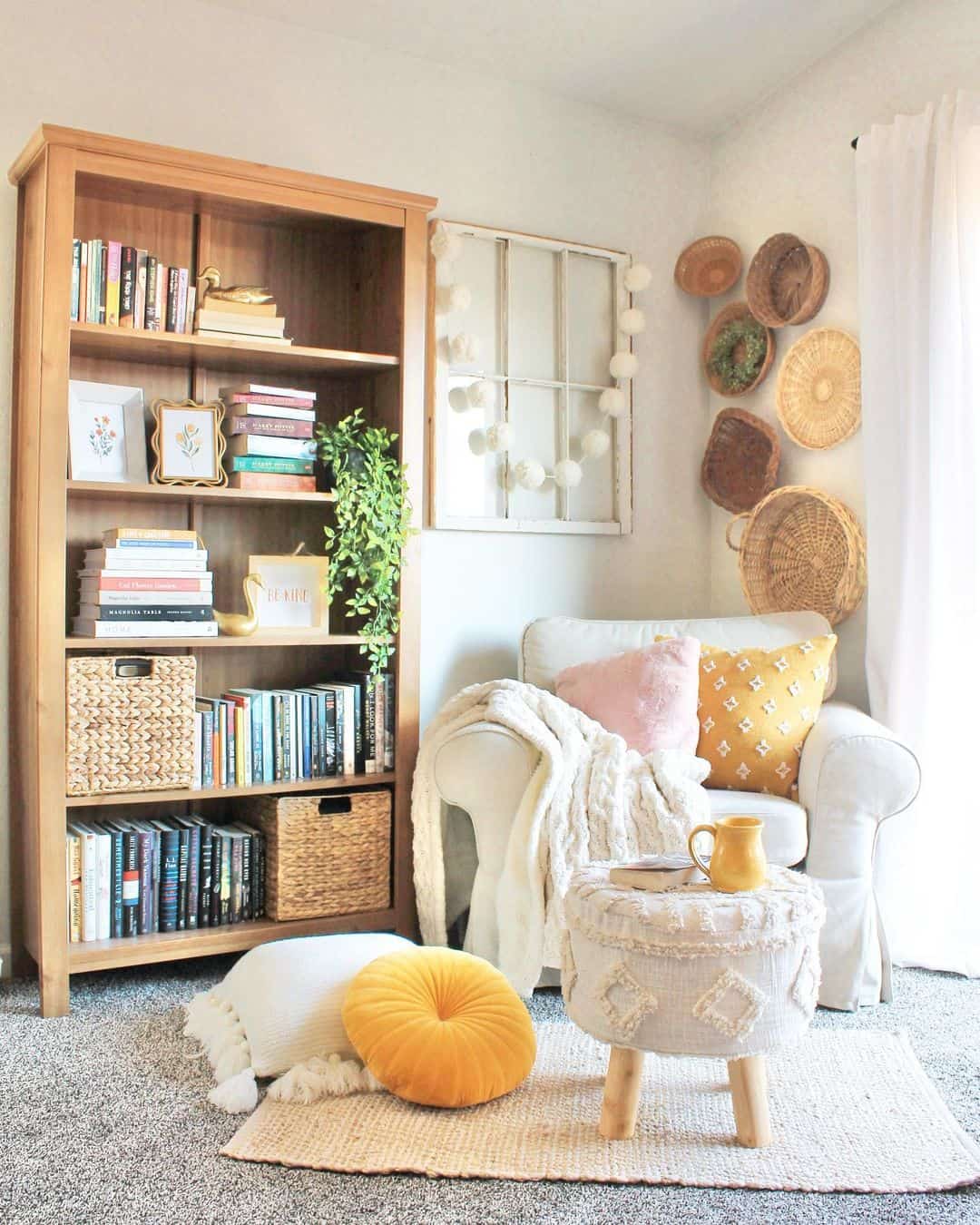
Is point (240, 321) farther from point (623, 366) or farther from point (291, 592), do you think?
point (623, 366)

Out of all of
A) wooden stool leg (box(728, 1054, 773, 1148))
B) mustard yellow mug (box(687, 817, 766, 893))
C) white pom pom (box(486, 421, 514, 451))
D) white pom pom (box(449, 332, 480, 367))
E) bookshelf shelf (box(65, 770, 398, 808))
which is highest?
white pom pom (box(449, 332, 480, 367))

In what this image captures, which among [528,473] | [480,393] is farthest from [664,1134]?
[480,393]

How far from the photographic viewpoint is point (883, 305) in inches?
120

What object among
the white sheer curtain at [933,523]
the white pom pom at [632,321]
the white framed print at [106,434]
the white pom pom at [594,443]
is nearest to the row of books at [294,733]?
the white framed print at [106,434]

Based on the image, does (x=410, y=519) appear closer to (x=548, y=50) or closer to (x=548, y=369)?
(x=548, y=369)

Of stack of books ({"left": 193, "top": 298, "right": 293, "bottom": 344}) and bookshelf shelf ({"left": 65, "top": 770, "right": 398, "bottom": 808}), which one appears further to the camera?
stack of books ({"left": 193, "top": 298, "right": 293, "bottom": 344})

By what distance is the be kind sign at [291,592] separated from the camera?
2914mm

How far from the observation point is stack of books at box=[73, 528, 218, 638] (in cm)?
266

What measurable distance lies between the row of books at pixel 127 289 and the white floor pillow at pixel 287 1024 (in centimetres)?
148

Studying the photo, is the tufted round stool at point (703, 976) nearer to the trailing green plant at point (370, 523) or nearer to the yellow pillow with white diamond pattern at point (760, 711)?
the yellow pillow with white diamond pattern at point (760, 711)

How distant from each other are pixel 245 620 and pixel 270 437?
1.49 feet

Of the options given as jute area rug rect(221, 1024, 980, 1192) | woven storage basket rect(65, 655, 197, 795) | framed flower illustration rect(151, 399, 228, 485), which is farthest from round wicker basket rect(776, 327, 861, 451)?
woven storage basket rect(65, 655, 197, 795)

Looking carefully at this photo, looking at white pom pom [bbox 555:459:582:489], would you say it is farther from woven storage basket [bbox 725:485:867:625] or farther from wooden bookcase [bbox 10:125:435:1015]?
wooden bookcase [bbox 10:125:435:1015]

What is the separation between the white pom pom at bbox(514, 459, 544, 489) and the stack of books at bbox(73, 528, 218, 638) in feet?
3.64
